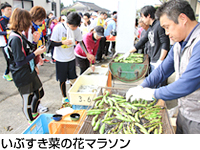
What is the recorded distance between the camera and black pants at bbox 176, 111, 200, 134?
1736mm

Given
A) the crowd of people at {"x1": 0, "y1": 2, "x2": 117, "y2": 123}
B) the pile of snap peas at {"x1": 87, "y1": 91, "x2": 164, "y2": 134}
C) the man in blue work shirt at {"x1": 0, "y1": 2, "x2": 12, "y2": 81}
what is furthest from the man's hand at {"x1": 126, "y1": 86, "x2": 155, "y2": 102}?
the man in blue work shirt at {"x1": 0, "y1": 2, "x2": 12, "y2": 81}

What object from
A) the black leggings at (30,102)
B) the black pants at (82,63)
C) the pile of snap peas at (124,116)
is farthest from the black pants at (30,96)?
the black pants at (82,63)

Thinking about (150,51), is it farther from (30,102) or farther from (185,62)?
(30,102)

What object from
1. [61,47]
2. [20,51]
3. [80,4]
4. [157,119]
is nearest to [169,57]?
[157,119]

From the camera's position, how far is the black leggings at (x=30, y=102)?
10.1 ft

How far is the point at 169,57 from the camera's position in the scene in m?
2.16

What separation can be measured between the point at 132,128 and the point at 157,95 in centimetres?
46

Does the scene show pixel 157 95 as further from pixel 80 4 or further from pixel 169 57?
pixel 80 4

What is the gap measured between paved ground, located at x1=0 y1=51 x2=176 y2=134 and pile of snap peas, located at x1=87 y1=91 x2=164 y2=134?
2147mm

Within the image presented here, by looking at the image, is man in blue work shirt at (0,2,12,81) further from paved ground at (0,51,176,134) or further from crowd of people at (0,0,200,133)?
paved ground at (0,51,176,134)

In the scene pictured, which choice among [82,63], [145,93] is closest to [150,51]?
[82,63]

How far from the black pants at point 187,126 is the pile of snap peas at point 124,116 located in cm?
24

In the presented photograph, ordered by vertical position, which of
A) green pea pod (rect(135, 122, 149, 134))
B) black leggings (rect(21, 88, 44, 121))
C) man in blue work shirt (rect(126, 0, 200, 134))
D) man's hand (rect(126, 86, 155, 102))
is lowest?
black leggings (rect(21, 88, 44, 121))

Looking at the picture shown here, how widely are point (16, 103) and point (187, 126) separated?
4.19m
